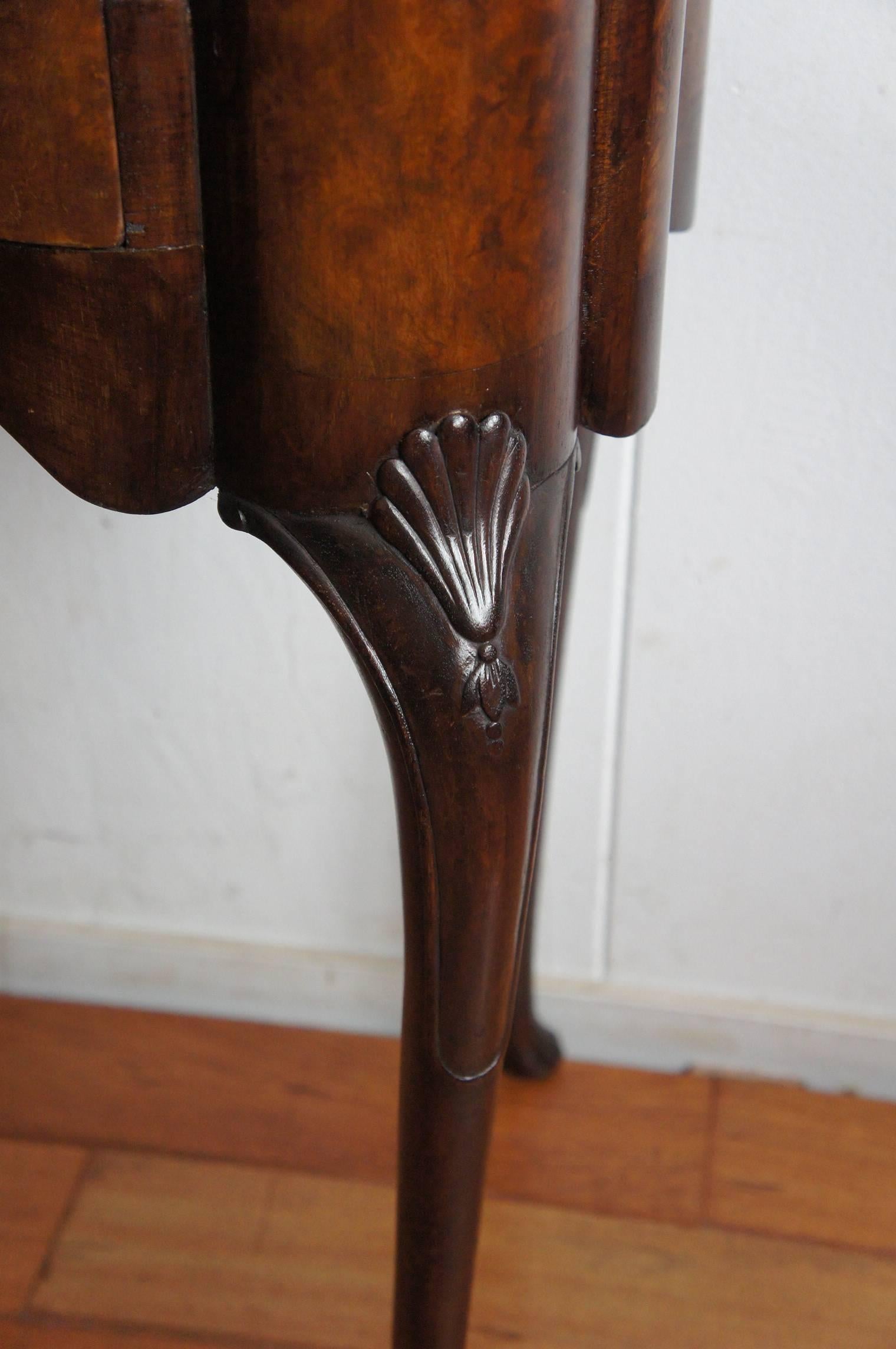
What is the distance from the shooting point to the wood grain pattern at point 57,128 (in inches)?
15.7

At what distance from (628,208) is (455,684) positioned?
0.17 m

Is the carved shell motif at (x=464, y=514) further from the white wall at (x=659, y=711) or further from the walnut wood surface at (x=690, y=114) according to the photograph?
the white wall at (x=659, y=711)

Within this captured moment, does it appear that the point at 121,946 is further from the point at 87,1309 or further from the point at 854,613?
the point at 854,613

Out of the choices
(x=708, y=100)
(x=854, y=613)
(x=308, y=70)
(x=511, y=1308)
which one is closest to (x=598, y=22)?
(x=308, y=70)

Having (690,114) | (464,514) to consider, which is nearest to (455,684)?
(464,514)

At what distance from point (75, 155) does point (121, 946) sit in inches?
30.6

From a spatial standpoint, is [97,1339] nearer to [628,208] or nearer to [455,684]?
[455,684]

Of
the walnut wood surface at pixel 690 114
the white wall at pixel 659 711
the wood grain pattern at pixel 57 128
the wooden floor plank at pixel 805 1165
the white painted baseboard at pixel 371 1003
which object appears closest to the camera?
the wood grain pattern at pixel 57 128

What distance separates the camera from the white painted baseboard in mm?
1049

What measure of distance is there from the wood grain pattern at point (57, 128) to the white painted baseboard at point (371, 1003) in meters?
0.74

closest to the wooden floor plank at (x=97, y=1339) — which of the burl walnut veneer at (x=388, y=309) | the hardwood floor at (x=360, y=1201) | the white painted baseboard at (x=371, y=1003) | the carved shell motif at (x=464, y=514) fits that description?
the hardwood floor at (x=360, y=1201)

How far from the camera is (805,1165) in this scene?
98 centimetres

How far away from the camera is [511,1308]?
2.89 feet

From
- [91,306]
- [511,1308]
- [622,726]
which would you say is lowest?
[511,1308]
